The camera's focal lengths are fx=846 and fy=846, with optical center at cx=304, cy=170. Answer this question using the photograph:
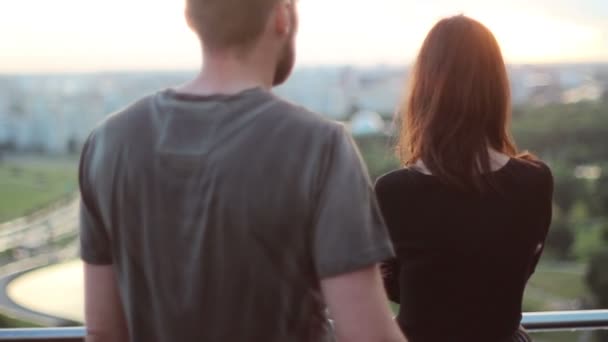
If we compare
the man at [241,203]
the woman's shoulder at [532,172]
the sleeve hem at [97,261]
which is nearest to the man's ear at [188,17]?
the man at [241,203]

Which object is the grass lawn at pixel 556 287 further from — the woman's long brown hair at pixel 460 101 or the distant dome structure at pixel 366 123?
the woman's long brown hair at pixel 460 101

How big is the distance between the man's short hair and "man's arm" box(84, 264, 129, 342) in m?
0.31

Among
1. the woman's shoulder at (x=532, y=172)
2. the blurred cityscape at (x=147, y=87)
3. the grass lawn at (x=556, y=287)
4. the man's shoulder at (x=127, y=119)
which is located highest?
the man's shoulder at (x=127, y=119)

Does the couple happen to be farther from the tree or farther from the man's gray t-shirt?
the tree

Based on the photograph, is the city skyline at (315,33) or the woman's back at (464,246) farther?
the city skyline at (315,33)

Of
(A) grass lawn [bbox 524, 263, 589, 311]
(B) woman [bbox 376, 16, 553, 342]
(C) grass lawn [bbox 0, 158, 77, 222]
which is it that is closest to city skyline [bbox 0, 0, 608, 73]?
(C) grass lawn [bbox 0, 158, 77, 222]

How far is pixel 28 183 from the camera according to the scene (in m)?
2.34

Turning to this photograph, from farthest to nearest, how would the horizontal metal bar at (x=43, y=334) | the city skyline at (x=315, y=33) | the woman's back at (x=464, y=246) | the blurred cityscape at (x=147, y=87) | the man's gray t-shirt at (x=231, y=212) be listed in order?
1. the blurred cityscape at (x=147, y=87)
2. the city skyline at (x=315, y=33)
3. the horizontal metal bar at (x=43, y=334)
4. the woman's back at (x=464, y=246)
5. the man's gray t-shirt at (x=231, y=212)

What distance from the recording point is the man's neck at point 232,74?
0.89 metres

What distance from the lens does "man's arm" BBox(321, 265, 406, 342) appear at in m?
0.87

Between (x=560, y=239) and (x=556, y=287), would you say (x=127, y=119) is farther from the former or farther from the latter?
(x=556, y=287)

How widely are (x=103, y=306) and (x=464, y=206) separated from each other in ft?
1.92

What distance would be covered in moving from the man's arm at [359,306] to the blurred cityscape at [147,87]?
128 cm

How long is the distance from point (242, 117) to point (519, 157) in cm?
66
